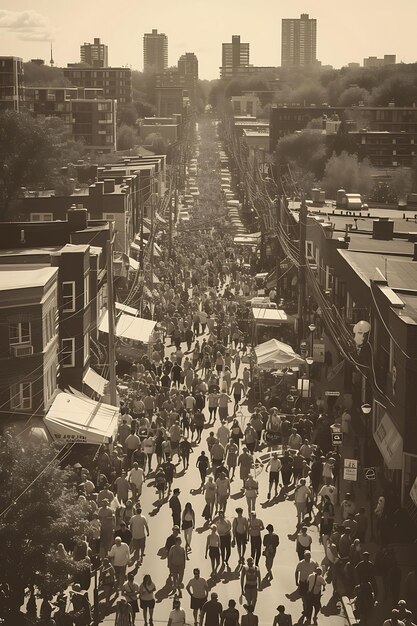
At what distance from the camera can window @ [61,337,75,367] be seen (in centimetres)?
3841

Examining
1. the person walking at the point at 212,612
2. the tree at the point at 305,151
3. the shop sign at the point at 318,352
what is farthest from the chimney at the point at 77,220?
A: the tree at the point at 305,151

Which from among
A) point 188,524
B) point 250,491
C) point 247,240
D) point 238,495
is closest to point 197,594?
point 188,524

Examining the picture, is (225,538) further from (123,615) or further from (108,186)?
(108,186)

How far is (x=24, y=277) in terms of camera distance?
36969 millimetres

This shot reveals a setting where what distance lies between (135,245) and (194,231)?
26.2 metres

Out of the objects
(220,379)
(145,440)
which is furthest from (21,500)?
(220,379)

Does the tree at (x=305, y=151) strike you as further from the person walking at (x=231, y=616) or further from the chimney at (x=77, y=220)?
the person walking at (x=231, y=616)

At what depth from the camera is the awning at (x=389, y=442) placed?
29.2 metres

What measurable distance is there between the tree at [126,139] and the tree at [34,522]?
164610mm

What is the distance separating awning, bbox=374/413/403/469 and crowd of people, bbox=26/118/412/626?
49.5 inches

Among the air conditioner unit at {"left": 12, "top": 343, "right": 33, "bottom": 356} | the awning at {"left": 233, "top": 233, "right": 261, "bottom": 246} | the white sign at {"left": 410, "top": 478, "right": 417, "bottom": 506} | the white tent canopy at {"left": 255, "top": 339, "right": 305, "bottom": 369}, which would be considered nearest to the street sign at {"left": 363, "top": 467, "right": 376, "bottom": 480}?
the white sign at {"left": 410, "top": 478, "right": 417, "bottom": 506}

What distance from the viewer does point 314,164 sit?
132875 millimetres

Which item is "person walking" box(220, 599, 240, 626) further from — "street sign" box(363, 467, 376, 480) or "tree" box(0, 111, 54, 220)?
"tree" box(0, 111, 54, 220)

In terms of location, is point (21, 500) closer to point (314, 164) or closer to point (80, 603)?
point (80, 603)
